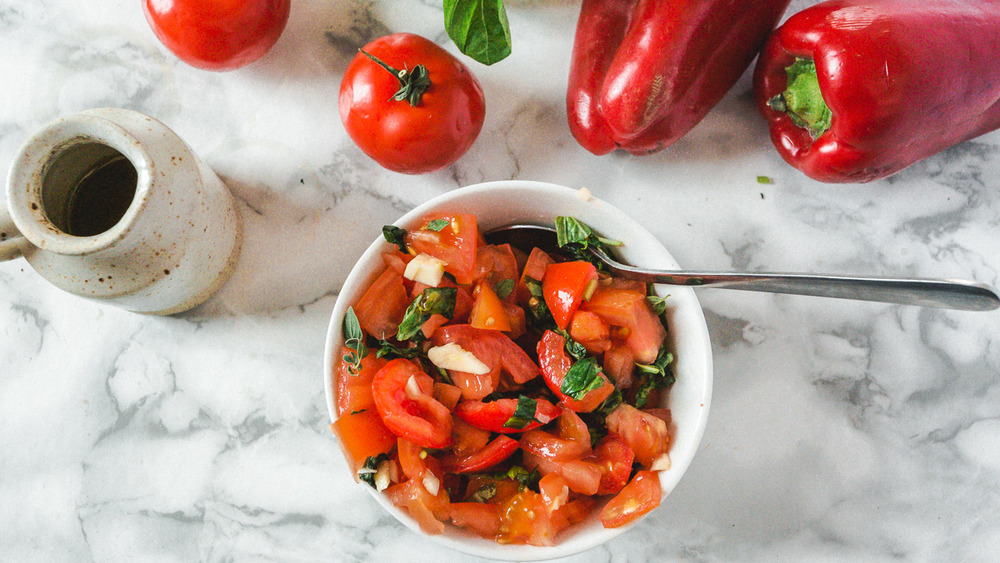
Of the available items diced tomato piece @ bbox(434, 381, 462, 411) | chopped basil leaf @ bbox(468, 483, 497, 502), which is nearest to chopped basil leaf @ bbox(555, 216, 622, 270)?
diced tomato piece @ bbox(434, 381, 462, 411)

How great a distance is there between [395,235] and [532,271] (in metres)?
0.25

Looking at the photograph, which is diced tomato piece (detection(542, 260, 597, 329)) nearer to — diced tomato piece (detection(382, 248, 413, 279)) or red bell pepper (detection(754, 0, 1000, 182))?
diced tomato piece (detection(382, 248, 413, 279))

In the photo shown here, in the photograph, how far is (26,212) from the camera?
42.4 inches

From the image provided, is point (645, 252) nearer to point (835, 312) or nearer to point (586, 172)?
point (586, 172)

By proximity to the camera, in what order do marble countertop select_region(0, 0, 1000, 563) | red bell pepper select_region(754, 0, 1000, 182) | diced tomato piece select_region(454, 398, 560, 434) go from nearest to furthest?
diced tomato piece select_region(454, 398, 560, 434) → red bell pepper select_region(754, 0, 1000, 182) → marble countertop select_region(0, 0, 1000, 563)

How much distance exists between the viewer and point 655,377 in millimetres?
1292

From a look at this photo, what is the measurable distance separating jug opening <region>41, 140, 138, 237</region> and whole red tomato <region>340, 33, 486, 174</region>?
16.6 inches

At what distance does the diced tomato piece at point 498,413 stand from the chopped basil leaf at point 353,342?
0.19 m

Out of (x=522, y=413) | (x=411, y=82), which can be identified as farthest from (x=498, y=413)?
(x=411, y=82)

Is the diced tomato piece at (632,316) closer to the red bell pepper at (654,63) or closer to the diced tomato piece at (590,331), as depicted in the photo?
the diced tomato piece at (590,331)

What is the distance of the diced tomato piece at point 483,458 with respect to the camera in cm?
121

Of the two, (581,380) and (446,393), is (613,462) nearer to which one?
(581,380)

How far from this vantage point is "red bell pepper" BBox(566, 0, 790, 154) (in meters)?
1.32

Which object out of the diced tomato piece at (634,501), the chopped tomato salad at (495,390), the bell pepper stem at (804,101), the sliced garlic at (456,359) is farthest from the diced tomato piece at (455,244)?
the bell pepper stem at (804,101)
